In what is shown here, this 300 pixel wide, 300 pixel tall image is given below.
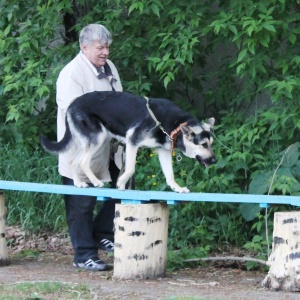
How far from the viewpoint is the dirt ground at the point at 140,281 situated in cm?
696

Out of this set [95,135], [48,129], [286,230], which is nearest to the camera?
[286,230]

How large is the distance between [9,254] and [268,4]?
3.24 meters

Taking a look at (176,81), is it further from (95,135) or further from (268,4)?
(95,135)

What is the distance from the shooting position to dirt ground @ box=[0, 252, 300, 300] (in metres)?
6.95

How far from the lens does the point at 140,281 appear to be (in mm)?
7406

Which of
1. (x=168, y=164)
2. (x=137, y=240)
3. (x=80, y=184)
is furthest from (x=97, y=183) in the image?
(x=137, y=240)

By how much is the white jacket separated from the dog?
0.45 feet

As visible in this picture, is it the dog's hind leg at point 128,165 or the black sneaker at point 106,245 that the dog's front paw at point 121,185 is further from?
the black sneaker at point 106,245

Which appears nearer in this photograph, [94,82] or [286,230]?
[286,230]

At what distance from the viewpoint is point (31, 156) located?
10.6 meters

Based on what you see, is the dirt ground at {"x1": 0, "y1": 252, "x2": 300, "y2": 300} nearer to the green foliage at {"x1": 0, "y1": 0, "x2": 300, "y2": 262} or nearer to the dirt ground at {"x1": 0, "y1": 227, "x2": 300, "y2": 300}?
the dirt ground at {"x1": 0, "y1": 227, "x2": 300, "y2": 300}

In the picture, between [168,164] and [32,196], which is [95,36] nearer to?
[168,164]

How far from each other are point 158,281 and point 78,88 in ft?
5.48

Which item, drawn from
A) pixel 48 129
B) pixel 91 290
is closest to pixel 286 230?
pixel 91 290
